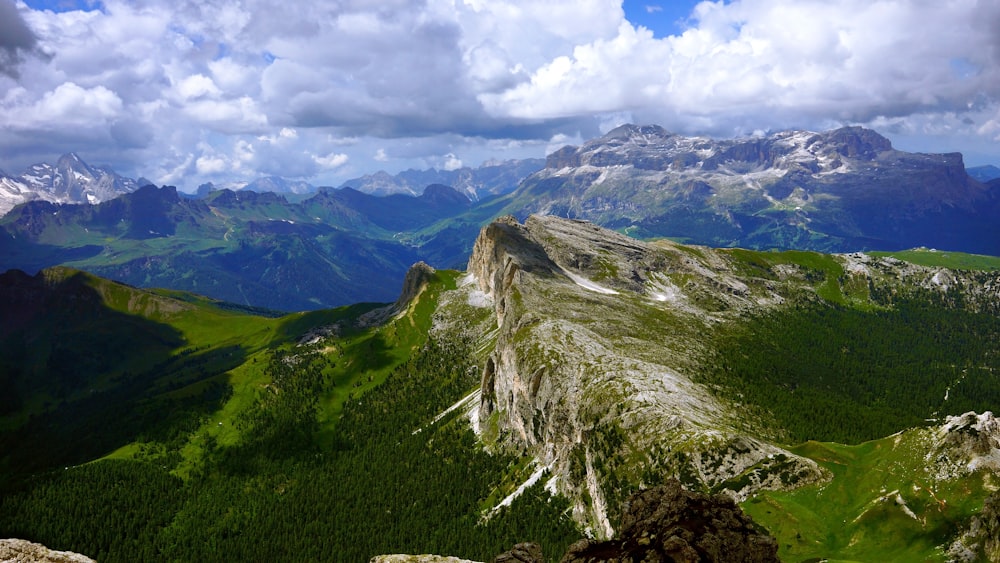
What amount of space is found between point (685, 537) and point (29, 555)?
3185 inches

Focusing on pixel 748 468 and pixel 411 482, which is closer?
pixel 748 468

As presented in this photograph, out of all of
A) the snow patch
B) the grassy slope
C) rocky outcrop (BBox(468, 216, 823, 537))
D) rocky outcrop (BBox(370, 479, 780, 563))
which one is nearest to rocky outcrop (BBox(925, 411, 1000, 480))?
the grassy slope

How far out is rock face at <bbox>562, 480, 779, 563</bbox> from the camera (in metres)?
58.2

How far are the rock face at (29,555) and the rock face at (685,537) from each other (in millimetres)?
63873

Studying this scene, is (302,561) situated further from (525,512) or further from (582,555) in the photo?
(582,555)

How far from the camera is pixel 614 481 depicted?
404 ft

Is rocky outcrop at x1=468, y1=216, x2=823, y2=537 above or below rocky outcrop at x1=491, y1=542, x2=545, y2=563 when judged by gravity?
below

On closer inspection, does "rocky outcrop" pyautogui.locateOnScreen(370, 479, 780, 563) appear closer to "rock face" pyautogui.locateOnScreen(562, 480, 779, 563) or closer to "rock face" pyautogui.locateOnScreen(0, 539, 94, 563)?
"rock face" pyautogui.locateOnScreen(562, 480, 779, 563)

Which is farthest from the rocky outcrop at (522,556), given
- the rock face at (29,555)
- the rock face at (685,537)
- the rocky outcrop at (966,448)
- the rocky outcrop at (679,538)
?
the rocky outcrop at (966,448)

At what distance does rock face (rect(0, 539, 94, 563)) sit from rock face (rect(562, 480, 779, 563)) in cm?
6387

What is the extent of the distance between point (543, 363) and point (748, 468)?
78531 millimetres

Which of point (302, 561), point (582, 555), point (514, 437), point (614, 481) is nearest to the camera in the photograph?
point (582, 555)

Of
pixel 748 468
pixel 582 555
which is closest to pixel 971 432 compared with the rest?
pixel 748 468

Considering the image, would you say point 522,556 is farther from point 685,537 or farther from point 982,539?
point 982,539
